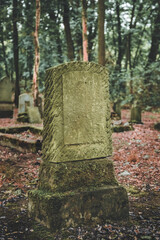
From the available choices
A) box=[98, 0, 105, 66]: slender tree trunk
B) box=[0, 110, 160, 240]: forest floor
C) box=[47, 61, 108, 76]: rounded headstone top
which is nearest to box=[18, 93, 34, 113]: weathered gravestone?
box=[98, 0, 105, 66]: slender tree trunk

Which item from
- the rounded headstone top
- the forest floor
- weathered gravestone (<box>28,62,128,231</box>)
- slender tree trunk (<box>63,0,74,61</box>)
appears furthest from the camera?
slender tree trunk (<box>63,0,74,61</box>)

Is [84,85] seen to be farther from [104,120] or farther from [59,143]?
[59,143]

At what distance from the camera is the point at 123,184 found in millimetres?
4754

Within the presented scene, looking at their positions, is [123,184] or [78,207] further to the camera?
[123,184]

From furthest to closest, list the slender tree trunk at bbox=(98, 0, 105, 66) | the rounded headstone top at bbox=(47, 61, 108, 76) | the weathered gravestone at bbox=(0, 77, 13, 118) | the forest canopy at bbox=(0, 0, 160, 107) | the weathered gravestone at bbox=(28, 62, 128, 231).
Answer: the forest canopy at bbox=(0, 0, 160, 107), the weathered gravestone at bbox=(0, 77, 13, 118), the slender tree trunk at bbox=(98, 0, 105, 66), the rounded headstone top at bbox=(47, 61, 108, 76), the weathered gravestone at bbox=(28, 62, 128, 231)

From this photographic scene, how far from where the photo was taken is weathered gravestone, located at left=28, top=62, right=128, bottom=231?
289cm

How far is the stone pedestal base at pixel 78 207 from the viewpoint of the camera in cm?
277

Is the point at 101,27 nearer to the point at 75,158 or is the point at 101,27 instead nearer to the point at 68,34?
the point at 68,34

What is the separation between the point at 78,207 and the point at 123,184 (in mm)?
2083

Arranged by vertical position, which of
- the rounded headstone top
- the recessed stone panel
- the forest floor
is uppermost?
the rounded headstone top

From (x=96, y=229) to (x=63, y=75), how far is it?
190cm

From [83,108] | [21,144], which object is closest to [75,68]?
[83,108]

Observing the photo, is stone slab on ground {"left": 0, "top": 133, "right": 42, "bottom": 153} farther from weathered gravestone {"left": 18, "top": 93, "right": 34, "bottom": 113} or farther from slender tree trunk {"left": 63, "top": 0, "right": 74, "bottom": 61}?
slender tree trunk {"left": 63, "top": 0, "right": 74, "bottom": 61}

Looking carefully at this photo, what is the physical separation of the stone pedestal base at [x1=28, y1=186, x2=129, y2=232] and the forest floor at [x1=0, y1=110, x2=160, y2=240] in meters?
0.10
